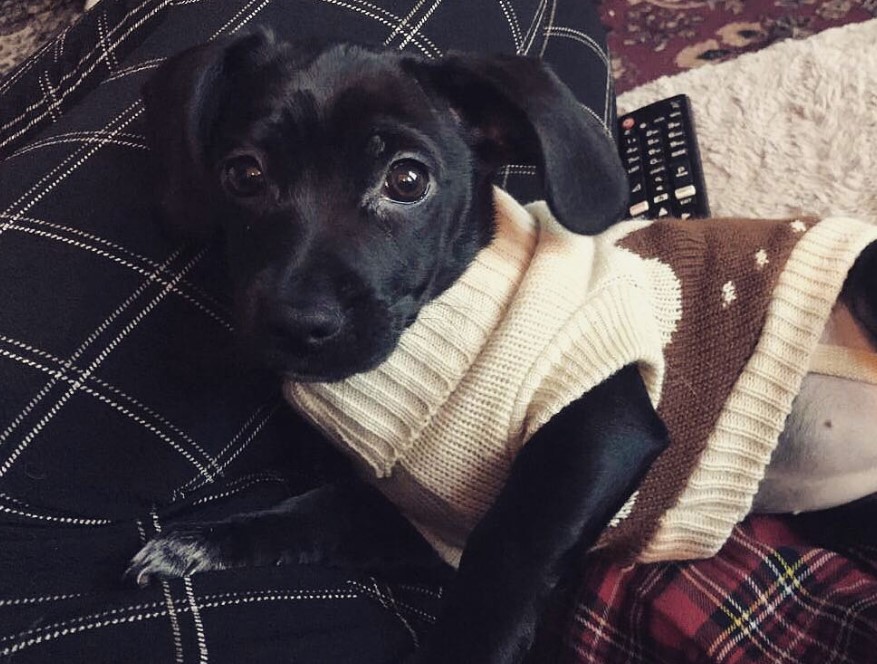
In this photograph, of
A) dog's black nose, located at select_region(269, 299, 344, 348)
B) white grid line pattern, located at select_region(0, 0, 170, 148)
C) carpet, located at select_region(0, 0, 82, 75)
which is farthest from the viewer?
carpet, located at select_region(0, 0, 82, 75)

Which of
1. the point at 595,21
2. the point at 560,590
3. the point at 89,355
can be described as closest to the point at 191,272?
the point at 89,355

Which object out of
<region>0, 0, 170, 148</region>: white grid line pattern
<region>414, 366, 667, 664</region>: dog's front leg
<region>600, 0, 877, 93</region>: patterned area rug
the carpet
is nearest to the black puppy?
<region>414, 366, 667, 664</region>: dog's front leg

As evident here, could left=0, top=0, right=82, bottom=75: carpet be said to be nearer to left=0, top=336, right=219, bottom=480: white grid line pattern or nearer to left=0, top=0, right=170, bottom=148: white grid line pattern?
left=0, top=0, right=170, bottom=148: white grid line pattern

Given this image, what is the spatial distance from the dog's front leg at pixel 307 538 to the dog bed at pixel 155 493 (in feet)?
0.11

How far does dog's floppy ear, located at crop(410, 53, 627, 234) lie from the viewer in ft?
3.18

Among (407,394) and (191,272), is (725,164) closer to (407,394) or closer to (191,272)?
(407,394)

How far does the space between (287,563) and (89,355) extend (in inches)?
14.3

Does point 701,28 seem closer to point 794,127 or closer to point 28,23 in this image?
point 794,127

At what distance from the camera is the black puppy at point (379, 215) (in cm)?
95

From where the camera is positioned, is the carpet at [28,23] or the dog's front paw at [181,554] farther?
the carpet at [28,23]

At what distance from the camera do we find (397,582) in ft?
3.78

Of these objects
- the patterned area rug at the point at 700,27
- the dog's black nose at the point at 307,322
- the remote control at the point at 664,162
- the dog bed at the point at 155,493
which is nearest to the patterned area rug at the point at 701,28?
the patterned area rug at the point at 700,27

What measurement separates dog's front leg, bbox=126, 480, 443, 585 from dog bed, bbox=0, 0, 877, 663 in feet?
0.11

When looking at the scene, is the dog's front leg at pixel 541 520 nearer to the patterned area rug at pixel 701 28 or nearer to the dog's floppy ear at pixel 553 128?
the dog's floppy ear at pixel 553 128
